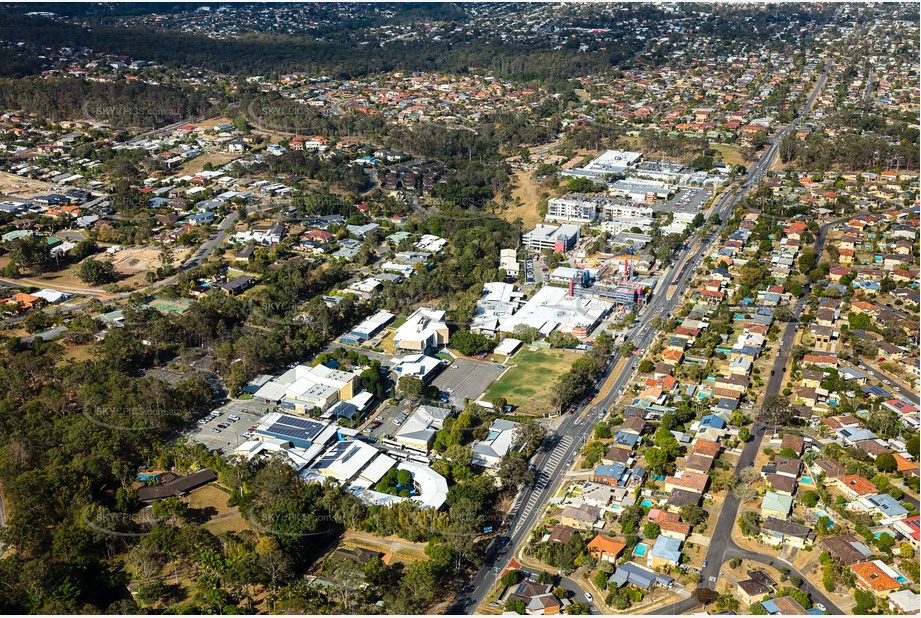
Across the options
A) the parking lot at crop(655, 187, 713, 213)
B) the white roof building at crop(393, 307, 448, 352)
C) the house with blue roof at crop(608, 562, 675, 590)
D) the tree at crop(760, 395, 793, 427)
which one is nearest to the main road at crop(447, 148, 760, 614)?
the house with blue roof at crop(608, 562, 675, 590)

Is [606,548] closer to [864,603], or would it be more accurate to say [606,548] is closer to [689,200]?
[864,603]

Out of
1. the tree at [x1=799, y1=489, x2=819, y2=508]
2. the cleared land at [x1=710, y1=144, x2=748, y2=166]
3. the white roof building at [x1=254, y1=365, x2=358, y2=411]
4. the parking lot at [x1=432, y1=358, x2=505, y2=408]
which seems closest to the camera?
the tree at [x1=799, y1=489, x2=819, y2=508]

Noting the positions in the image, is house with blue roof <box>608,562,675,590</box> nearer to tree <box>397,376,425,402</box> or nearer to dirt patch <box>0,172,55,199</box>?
tree <box>397,376,425,402</box>

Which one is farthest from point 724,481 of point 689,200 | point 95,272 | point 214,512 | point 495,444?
point 689,200

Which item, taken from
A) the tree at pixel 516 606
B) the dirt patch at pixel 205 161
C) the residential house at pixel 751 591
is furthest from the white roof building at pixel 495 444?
the dirt patch at pixel 205 161

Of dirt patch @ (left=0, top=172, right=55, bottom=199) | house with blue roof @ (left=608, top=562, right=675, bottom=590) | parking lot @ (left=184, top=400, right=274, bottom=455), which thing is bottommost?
parking lot @ (left=184, top=400, right=274, bottom=455)

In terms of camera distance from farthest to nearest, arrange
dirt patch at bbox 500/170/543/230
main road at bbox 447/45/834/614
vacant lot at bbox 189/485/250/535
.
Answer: dirt patch at bbox 500/170/543/230, vacant lot at bbox 189/485/250/535, main road at bbox 447/45/834/614

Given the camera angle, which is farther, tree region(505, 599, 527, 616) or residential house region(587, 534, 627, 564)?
residential house region(587, 534, 627, 564)

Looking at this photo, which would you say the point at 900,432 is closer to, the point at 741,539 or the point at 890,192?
the point at 741,539

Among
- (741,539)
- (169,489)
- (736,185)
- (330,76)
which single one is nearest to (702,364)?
(741,539)
